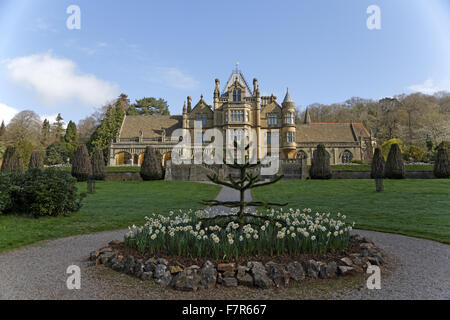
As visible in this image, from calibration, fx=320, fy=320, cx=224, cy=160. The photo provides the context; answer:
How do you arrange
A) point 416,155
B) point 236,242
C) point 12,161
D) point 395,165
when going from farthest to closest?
point 416,155 < point 12,161 < point 395,165 < point 236,242

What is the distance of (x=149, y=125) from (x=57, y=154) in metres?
18.6

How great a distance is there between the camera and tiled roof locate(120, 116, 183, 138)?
50.0m

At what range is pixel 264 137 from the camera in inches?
1953

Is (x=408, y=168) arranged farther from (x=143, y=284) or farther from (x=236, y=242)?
(x=143, y=284)

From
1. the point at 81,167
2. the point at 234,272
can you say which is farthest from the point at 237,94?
the point at 234,272

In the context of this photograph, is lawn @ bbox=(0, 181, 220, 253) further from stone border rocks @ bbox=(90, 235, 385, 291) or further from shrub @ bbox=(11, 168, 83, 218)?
stone border rocks @ bbox=(90, 235, 385, 291)

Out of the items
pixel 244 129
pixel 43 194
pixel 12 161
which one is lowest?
pixel 43 194

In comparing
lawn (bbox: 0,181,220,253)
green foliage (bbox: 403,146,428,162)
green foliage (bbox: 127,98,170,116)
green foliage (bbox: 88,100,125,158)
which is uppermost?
green foliage (bbox: 127,98,170,116)

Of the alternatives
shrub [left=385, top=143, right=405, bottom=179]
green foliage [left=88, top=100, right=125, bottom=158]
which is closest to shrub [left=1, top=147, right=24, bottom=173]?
green foliage [left=88, top=100, right=125, bottom=158]

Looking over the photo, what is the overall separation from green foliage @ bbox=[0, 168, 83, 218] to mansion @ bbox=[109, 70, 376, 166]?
35580 millimetres

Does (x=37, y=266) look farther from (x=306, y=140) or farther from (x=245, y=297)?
(x=306, y=140)

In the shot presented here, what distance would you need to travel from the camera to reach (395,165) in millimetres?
27797

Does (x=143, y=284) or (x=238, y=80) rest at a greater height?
(x=238, y=80)
